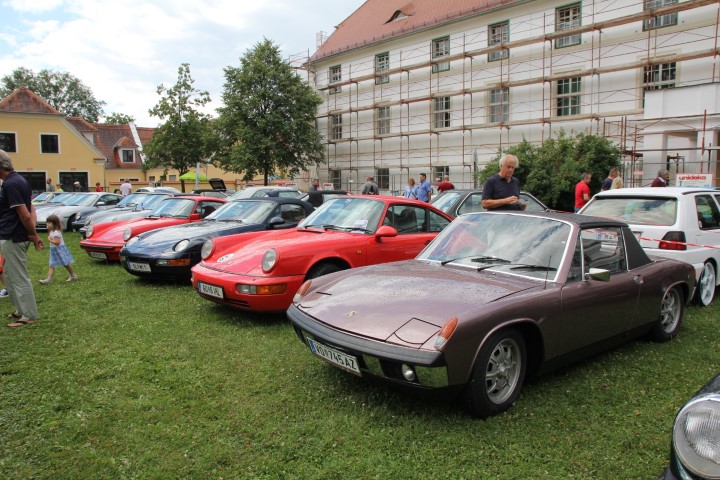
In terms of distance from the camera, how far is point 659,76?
2056cm

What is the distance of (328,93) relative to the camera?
35250mm

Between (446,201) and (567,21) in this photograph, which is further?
(567,21)

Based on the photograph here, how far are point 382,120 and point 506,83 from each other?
9.22 meters

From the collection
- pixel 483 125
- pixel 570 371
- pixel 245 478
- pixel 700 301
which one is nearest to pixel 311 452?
pixel 245 478

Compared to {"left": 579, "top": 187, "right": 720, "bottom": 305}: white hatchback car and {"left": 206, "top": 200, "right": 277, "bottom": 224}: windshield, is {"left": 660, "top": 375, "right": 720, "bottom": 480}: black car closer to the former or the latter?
{"left": 579, "top": 187, "right": 720, "bottom": 305}: white hatchback car

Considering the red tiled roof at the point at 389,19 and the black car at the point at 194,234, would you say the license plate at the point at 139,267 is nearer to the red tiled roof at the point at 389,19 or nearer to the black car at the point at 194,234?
the black car at the point at 194,234

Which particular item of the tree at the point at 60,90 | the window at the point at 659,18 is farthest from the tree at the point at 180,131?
the tree at the point at 60,90

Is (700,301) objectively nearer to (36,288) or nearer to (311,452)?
(311,452)

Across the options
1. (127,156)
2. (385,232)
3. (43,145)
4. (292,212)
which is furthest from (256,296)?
(127,156)

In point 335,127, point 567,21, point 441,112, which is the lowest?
point 441,112

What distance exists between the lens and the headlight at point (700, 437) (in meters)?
1.73

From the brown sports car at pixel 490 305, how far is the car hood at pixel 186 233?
12.0 ft

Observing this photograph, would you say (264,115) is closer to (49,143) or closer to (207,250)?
(49,143)

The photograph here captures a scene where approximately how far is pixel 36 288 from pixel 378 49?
27.7 metres
